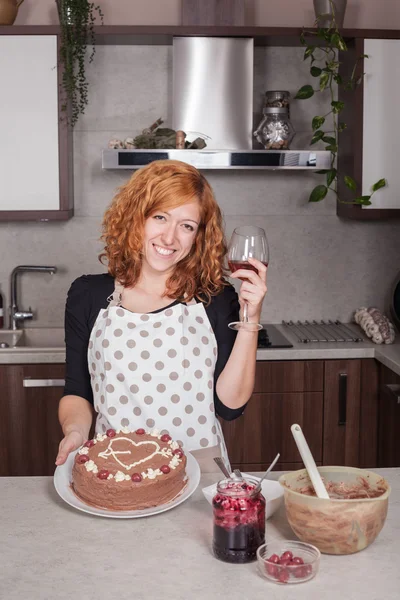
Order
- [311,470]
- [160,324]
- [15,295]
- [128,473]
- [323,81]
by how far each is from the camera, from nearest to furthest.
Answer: [311,470]
[128,473]
[160,324]
[323,81]
[15,295]

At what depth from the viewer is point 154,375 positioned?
2.02 metres

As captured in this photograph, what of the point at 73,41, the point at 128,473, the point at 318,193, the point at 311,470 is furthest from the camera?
the point at 318,193

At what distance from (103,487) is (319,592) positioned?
18.1 inches

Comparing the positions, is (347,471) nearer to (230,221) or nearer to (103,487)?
(103,487)

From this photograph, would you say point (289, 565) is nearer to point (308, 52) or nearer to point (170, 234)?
point (170, 234)

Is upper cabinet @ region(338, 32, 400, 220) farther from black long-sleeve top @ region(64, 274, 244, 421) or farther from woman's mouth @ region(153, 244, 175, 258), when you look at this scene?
woman's mouth @ region(153, 244, 175, 258)

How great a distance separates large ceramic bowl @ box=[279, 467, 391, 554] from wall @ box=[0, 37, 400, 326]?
244 centimetres

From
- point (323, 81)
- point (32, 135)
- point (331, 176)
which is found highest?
point (323, 81)

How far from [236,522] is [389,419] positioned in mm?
1988

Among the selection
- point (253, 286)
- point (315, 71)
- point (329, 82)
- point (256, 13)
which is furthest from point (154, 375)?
point (256, 13)

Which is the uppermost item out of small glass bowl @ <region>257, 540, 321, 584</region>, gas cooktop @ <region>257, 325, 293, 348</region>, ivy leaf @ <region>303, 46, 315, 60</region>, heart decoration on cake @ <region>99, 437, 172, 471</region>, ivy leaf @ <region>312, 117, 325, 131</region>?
ivy leaf @ <region>303, 46, 315, 60</region>

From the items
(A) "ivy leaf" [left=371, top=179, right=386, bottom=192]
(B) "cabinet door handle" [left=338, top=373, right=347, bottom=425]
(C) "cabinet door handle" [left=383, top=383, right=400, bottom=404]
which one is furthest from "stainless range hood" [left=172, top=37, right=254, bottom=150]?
(C) "cabinet door handle" [left=383, top=383, right=400, bottom=404]

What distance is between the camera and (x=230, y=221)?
371 centimetres

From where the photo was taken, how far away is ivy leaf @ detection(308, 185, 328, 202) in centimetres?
348
